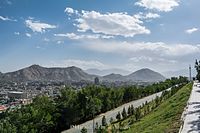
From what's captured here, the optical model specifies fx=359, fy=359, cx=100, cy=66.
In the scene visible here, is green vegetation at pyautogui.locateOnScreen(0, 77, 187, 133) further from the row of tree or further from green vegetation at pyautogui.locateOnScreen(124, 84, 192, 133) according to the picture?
green vegetation at pyautogui.locateOnScreen(124, 84, 192, 133)

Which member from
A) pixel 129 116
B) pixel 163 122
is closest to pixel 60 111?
pixel 129 116

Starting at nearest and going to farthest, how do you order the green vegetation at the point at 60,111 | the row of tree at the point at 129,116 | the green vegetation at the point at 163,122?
the green vegetation at the point at 163,122 → the row of tree at the point at 129,116 → the green vegetation at the point at 60,111

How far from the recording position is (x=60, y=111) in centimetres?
6406

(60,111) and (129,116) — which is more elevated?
(60,111)

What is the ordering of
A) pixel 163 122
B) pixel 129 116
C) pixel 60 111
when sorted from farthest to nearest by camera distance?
pixel 60 111 → pixel 129 116 → pixel 163 122

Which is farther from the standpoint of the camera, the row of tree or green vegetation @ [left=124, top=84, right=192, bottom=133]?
the row of tree

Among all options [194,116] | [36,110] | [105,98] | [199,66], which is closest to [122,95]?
[105,98]

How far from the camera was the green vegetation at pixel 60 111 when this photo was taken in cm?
5466

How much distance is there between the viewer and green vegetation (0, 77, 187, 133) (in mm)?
54656

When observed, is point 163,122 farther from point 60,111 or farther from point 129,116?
point 60,111

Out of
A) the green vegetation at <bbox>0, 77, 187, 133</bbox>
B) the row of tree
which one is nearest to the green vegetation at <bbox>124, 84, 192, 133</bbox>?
the row of tree

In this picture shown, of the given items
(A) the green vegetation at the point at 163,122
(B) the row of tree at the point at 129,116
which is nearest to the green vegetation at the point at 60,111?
(B) the row of tree at the point at 129,116

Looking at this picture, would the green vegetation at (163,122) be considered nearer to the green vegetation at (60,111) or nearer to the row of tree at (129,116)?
the row of tree at (129,116)

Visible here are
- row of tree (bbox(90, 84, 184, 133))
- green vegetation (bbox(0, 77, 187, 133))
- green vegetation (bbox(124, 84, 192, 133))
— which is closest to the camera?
green vegetation (bbox(124, 84, 192, 133))
